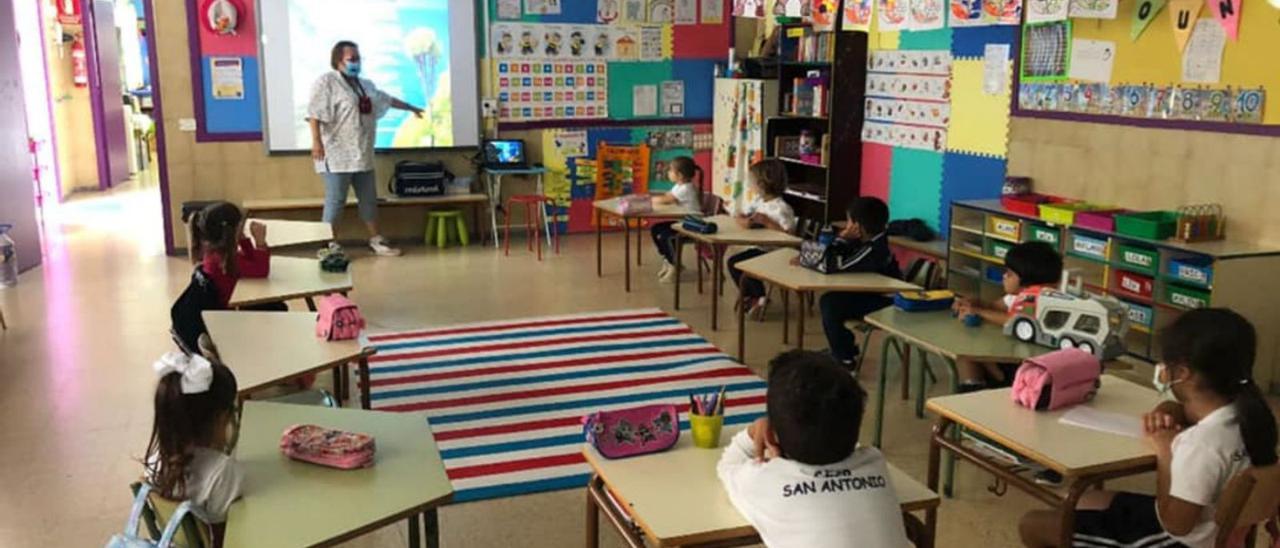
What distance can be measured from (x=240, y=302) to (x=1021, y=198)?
427 cm

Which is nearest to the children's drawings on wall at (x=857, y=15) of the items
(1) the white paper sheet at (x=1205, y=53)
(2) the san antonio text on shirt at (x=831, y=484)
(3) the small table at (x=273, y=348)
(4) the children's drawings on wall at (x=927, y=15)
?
(4) the children's drawings on wall at (x=927, y=15)

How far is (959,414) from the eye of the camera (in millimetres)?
2738

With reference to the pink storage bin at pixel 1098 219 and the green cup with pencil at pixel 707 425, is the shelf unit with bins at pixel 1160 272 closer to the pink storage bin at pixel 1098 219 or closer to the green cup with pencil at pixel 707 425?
the pink storage bin at pixel 1098 219

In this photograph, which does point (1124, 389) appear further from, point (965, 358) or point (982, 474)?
point (982, 474)

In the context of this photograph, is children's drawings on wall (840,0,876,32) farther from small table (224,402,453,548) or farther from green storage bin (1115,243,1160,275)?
small table (224,402,453,548)

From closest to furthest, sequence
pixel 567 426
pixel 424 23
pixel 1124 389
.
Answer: pixel 1124 389
pixel 567 426
pixel 424 23

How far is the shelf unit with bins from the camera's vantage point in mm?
4715

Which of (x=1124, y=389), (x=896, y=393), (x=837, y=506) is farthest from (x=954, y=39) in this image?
(x=837, y=506)

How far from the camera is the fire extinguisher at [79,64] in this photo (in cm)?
1212

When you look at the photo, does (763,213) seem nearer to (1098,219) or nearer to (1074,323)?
(1098,219)

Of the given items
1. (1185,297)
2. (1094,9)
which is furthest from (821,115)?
(1185,297)

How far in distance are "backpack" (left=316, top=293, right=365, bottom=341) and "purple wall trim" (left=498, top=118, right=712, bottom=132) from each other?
5606 mm

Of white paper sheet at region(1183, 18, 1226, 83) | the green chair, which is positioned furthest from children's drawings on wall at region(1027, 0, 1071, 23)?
the green chair

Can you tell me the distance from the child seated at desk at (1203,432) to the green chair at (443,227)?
6860mm
